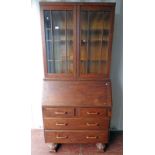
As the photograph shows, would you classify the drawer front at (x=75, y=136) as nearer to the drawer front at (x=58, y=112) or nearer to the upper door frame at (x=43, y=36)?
the drawer front at (x=58, y=112)

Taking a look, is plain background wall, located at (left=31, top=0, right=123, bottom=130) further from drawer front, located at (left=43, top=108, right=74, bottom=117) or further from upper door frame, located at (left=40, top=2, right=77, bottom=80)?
drawer front, located at (left=43, top=108, right=74, bottom=117)

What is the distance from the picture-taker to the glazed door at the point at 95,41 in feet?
5.85

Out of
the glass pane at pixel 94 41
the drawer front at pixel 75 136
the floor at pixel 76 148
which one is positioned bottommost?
the floor at pixel 76 148

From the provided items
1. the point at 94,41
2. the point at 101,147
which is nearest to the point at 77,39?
the point at 94,41

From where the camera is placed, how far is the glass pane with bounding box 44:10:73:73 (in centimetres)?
180

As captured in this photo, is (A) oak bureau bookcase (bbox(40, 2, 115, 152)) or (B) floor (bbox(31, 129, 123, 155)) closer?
(A) oak bureau bookcase (bbox(40, 2, 115, 152))

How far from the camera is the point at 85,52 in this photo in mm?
1912

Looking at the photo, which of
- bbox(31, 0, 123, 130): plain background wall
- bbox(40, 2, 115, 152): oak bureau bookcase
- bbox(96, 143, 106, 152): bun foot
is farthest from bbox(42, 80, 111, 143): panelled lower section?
bbox(31, 0, 123, 130): plain background wall

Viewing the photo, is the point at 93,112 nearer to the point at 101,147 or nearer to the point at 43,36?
the point at 101,147

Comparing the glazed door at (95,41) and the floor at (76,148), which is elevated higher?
the glazed door at (95,41)

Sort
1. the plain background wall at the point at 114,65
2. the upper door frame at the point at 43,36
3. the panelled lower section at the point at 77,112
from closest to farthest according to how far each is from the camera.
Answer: the upper door frame at the point at 43,36 → the panelled lower section at the point at 77,112 → the plain background wall at the point at 114,65

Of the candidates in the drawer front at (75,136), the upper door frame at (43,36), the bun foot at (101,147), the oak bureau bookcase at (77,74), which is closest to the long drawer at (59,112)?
the oak bureau bookcase at (77,74)

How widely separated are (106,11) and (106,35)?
0.81 feet

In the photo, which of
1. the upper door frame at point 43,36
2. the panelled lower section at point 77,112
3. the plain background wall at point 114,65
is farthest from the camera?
the plain background wall at point 114,65
